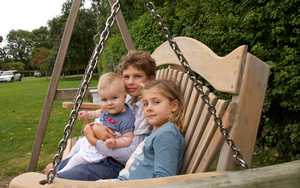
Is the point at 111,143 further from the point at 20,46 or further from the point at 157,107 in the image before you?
the point at 20,46

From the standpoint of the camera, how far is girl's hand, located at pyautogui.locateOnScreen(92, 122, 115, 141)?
9.47 ft

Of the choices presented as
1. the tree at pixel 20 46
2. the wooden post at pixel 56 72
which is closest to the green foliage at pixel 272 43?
the wooden post at pixel 56 72

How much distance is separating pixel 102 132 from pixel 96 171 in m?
0.21

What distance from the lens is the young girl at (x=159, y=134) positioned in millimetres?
2314

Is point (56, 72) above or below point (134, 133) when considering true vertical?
above

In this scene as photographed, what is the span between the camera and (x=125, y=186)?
68.1 inches

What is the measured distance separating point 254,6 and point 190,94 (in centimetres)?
213

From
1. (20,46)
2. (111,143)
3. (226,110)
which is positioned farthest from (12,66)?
(226,110)

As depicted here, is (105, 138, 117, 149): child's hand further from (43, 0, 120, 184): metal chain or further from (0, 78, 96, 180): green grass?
(0, 78, 96, 180): green grass

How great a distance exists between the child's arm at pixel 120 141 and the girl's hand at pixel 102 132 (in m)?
0.06

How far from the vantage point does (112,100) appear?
3014 millimetres

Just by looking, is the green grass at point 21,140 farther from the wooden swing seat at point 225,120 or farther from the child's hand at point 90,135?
the wooden swing seat at point 225,120

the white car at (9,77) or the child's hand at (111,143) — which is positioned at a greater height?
the child's hand at (111,143)

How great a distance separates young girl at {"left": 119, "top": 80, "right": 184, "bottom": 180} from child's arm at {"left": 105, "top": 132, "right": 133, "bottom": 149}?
0.60 ft
